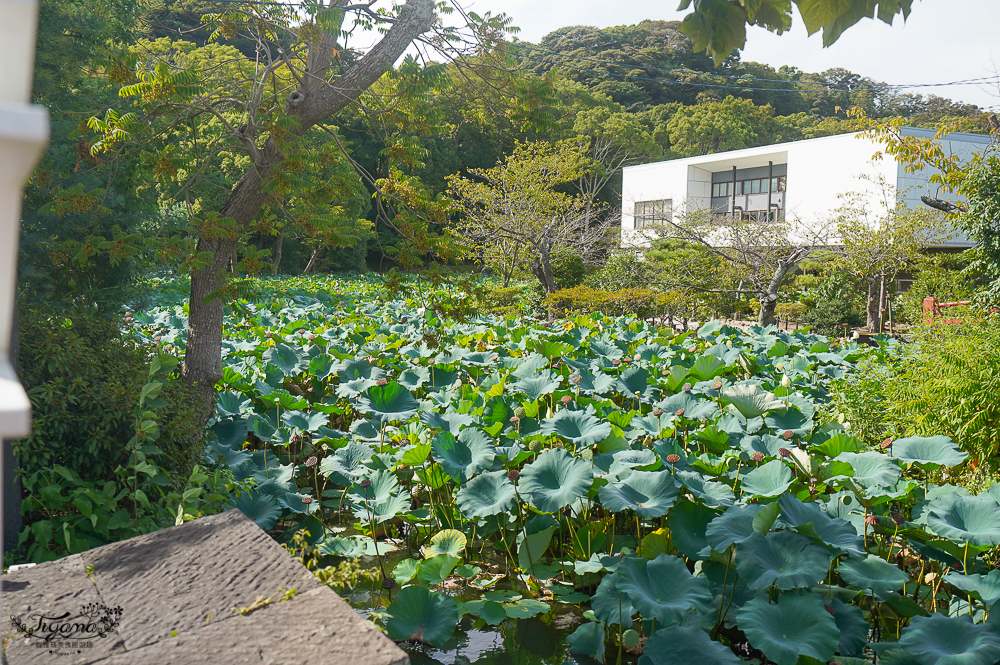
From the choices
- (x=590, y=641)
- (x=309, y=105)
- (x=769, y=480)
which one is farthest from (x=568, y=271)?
(x=590, y=641)

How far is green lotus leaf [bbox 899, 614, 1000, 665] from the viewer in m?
2.09

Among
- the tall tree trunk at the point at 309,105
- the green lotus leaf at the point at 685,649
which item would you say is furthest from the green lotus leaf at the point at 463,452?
the tall tree trunk at the point at 309,105

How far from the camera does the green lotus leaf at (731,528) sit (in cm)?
258

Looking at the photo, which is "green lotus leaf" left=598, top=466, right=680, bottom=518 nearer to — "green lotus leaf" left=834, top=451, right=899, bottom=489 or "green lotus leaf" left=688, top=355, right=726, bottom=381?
"green lotus leaf" left=834, top=451, right=899, bottom=489

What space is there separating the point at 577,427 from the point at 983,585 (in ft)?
6.09

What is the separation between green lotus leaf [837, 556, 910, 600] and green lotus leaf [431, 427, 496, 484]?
161 centimetres

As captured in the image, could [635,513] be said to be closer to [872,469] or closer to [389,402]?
[872,469]

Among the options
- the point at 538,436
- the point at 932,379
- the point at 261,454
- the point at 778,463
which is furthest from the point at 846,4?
the point at 261,454

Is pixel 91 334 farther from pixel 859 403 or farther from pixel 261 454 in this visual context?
pixel 859 403

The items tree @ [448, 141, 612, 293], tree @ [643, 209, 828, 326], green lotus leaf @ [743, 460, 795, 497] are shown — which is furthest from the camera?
tree @ [448, 141, 612, 293]

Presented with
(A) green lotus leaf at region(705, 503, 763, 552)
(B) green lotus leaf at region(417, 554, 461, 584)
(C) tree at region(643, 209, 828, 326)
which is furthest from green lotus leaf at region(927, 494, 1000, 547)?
(C) tree at region(643, 209, 828, 326)

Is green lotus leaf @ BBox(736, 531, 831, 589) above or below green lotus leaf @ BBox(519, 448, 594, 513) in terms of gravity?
below

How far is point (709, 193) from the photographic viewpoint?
1030 inches

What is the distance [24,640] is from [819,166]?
2346 cm
